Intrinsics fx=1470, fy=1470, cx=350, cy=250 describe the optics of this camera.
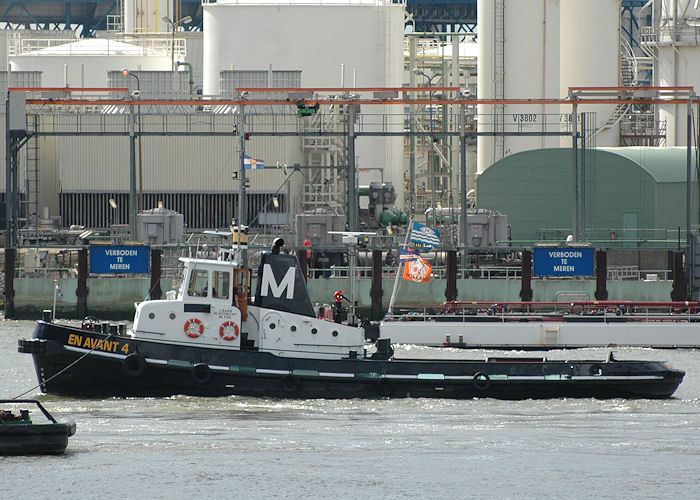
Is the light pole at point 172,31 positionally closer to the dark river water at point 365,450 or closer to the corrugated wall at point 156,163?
the corrugated wall at point 156,163

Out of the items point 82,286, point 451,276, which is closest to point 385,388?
point 451,276

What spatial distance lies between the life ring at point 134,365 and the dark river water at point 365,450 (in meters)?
0.55

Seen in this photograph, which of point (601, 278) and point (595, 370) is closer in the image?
point (595, 370)

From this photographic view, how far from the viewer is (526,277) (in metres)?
44.5

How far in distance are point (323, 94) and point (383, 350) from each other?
35709 mm

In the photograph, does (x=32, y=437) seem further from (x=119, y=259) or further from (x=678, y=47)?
(x=678, y=47)

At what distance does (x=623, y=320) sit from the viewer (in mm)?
38688

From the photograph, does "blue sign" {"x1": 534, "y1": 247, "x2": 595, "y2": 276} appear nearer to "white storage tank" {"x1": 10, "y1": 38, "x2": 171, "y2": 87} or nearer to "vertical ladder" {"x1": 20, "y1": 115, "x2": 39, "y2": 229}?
"vertical ladder" {"x1": 20, "y1": 115, "x2": 39, "y2": 229}

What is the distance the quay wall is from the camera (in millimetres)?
45781

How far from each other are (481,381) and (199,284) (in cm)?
601

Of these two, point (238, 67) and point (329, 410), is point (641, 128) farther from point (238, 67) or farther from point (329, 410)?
point (329, 410)

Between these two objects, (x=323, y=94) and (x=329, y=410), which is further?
(x=323, y=94)

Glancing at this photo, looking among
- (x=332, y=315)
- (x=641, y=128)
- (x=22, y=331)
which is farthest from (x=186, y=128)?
(x=332, y=315)

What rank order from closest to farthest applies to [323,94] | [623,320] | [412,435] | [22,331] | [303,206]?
1. [412,435]
2. [623,320]
3. [22,331]
4. [303,206]
5. [323,94]
